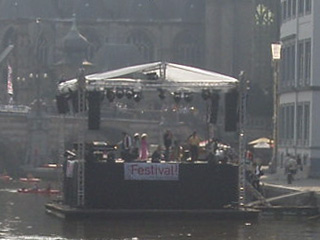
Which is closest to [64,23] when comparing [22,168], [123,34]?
[123,34]

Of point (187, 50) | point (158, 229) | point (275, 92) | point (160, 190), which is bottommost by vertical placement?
point (158, 229)

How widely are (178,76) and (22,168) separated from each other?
228 ft

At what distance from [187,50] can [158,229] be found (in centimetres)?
12080

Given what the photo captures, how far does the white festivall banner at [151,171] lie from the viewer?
53969 mm

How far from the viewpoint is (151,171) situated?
54219 millimetres

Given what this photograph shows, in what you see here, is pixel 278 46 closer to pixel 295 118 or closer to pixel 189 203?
pixel 295 118

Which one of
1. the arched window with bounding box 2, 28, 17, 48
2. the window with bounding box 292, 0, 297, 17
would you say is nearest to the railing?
the arched window with bounding box 2, 28, 17, 48

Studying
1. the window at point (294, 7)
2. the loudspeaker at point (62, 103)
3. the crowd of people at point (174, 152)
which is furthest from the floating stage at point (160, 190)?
the window at point (294, 7)

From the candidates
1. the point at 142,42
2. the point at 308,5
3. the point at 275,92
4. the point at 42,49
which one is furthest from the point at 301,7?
the point at 142,42

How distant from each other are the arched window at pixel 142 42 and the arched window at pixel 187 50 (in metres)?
2.40

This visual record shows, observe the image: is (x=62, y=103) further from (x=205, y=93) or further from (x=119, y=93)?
(x=205, y=93)

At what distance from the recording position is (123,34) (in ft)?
557

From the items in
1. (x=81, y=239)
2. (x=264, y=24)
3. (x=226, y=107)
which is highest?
(x=264, y=24)

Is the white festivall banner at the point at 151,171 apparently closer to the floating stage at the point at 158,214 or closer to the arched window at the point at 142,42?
the floating stage at the point at 158,214
